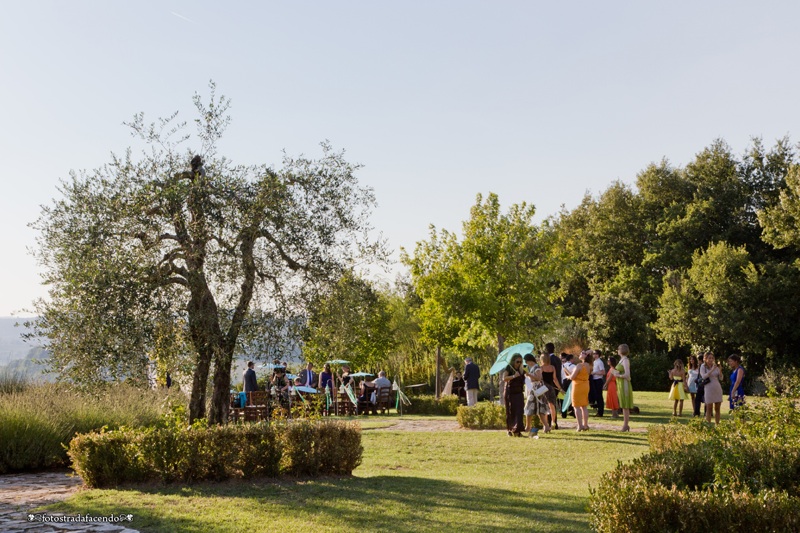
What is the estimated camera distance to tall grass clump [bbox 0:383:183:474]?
1256 cm

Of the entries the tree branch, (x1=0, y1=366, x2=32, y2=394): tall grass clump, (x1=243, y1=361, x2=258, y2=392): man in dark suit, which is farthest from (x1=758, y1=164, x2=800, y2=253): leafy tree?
Answer: (x1=0, y1=366, x2=32, y2=394): tall grass clump

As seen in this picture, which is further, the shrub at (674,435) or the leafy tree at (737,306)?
the leafy tree at (737,306)

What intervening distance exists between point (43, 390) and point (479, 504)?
10.1 m

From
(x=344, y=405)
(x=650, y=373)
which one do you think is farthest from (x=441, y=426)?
(x=650, y=373)

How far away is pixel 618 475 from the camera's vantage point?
6.75 m

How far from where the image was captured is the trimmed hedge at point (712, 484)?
5.68m

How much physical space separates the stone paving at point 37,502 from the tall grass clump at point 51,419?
539 millimetres

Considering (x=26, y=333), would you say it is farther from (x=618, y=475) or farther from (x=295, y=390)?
(x=295, y=390)

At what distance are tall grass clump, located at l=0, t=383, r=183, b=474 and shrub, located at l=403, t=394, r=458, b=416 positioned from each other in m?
11.8

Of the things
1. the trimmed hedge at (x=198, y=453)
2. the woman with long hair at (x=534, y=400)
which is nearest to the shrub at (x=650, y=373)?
the woman with long hair at (x=534, y=400)

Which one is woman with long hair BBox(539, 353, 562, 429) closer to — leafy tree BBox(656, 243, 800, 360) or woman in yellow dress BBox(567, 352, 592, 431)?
woman in yellow dress BBox(567, 352, 592, 431)

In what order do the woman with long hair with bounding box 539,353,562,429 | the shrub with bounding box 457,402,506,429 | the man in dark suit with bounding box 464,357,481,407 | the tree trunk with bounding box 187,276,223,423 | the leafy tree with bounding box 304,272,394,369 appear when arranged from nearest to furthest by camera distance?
the tree trunk with bounding box 187,276,223,423 < the leafy tree with bounding box 304,272,394,369 < the woman with long hair with bounding box 539,353,562,429 < the shrub with bounding box 457,402,506,429 < the man in dark suit with bounding box 464,357,481,407

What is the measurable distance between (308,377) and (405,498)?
1751 centimetres

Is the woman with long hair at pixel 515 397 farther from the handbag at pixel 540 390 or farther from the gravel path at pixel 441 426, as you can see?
the gravel path at pixel 441 426
